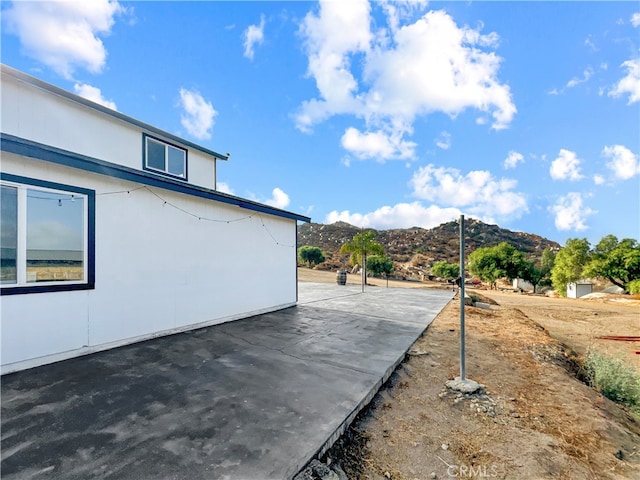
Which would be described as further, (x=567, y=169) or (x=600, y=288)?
(x=600, y=288)

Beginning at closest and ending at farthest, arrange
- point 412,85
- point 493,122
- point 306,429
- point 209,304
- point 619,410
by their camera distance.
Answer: point 306,429 → point 619,410 → point 209,304 → point 412,85 → point 493,122

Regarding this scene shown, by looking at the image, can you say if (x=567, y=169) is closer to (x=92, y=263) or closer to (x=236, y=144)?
(x=236, y=144)

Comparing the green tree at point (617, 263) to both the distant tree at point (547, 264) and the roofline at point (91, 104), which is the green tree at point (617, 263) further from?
the roofline at point (91, 104)

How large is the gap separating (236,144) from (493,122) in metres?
12.7

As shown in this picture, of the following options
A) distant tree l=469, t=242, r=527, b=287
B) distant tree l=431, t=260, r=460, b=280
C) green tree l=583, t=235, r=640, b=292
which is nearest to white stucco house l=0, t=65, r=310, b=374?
distant tree l=431, t=260, r=460, b=280

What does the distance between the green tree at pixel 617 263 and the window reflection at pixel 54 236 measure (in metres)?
35.6

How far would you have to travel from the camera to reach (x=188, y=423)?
264 centimetres

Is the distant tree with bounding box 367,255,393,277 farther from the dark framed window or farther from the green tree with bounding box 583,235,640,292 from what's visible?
the dark framed window

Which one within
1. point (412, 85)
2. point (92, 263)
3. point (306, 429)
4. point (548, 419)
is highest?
point (412, 85)

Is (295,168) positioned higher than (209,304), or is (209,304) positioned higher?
Result: (295,168)

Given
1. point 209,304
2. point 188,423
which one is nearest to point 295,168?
point 209,304

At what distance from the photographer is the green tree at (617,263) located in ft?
78.0

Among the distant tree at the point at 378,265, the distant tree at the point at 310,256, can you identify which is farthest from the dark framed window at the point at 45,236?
the distant tree at the point at 310,256

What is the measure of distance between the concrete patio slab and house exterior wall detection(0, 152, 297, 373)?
1.43ft
